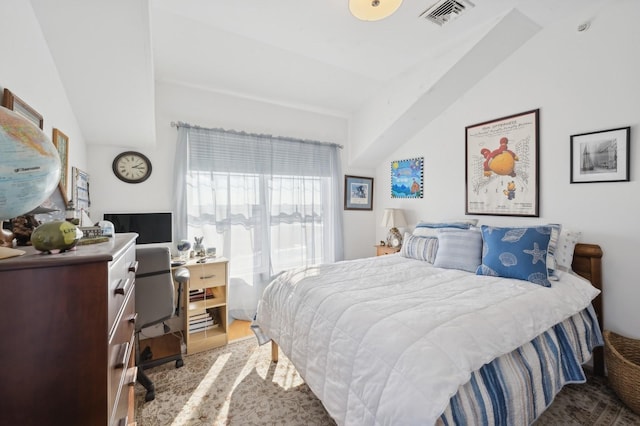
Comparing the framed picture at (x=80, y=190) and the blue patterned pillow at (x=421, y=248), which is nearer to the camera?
the framed picture at (x=80, y=190)

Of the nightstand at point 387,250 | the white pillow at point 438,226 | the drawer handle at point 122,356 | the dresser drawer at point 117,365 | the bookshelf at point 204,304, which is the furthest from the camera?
the nightstand at point 387,250

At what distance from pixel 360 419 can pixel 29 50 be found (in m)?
2.23

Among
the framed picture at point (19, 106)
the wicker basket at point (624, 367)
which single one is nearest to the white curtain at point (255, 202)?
the framed picture at point (19, 106)

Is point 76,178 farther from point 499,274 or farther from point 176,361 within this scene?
point 499,274

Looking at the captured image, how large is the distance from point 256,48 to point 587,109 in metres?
2.77

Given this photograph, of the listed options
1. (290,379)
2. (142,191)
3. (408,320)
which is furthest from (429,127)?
(142,191)

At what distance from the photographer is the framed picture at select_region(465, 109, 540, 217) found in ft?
7.91

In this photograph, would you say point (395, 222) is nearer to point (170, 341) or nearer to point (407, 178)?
point (407, 178)

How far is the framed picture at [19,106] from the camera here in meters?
1.01

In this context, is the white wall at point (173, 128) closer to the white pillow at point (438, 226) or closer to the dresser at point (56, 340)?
the white pillow at point (438, 226)

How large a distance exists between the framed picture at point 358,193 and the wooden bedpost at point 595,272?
245 centimetres

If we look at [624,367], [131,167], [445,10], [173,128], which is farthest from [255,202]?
[624,367]

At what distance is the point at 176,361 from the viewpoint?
2.18 meters

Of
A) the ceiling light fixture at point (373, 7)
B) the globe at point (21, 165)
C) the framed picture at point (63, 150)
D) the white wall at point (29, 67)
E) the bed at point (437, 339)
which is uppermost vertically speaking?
the ceiling light fixture at point (373, 7)
